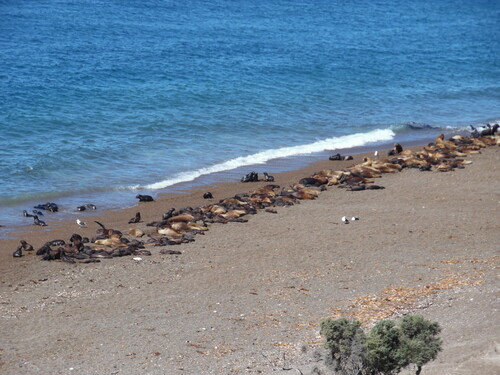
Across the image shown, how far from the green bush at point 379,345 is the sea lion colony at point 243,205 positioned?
7.05 metres

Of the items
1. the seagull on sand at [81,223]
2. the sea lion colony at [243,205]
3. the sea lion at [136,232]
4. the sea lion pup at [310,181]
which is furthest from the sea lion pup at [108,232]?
the sea lion pup at [310,181]

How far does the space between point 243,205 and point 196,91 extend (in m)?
14.4

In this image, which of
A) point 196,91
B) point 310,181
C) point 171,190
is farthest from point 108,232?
point 196,91

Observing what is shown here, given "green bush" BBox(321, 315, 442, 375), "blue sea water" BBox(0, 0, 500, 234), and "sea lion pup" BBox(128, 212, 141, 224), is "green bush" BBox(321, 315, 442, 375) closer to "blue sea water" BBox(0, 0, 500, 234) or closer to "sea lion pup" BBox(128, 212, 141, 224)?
"sea lion pup" BBox(128, 212, 141, 224)

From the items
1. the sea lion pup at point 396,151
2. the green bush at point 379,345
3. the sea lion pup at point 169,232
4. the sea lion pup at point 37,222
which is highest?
the sea lion pup at point 396,151

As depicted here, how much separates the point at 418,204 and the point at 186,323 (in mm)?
8410

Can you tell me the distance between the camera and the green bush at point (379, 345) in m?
7.66

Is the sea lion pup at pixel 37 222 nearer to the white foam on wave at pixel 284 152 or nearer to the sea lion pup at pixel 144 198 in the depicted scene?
the sea lion pup at pixel 144 198

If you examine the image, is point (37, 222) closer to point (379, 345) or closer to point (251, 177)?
point (251, 177)

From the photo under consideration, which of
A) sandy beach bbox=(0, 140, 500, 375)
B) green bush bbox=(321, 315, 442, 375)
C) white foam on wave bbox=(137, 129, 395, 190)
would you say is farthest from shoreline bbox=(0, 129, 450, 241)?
green bush bbox=(321, 315, 442, 375)

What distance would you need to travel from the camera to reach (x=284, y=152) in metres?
24.3

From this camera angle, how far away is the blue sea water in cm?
2191

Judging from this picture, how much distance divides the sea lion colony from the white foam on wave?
2692 mm

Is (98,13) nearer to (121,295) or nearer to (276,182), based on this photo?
(276,182)
